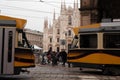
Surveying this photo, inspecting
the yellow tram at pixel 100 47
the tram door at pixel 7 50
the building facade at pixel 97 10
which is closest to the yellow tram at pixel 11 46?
the tram door at pixel 7 50

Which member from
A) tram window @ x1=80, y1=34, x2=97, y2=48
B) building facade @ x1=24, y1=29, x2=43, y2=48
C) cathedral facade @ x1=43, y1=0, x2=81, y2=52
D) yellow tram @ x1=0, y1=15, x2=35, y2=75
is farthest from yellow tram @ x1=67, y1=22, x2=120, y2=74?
building facade @ x1=24, y1=29, x2=43, y2=48

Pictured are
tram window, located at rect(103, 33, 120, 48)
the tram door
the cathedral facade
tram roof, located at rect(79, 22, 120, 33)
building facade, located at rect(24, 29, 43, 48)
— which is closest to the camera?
the tram door

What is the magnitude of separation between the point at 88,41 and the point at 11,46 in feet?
19.2

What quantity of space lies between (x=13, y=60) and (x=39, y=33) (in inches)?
6641

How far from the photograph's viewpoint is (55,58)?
3547 centimetres

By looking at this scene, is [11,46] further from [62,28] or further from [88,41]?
[62,28]

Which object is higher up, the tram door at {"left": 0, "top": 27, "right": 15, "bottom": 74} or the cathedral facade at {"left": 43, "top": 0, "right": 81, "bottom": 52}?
the cathedral facade at {"left": 43, "top": 0, "right": 81, "bottom": 52}

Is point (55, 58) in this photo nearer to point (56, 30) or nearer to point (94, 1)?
point (94, 1)

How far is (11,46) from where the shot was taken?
1614 centimetres

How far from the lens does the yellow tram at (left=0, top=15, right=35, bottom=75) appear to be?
16.1 meters

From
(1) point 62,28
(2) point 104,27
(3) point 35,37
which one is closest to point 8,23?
(2) point 104,27

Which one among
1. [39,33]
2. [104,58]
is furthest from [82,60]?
[39,33]

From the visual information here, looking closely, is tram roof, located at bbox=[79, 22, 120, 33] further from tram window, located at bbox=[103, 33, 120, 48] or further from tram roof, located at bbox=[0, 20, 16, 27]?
tram roof, located at bbox=[0, 20, 16, 27]

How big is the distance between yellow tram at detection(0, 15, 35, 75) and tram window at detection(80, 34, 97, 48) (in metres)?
5.04
